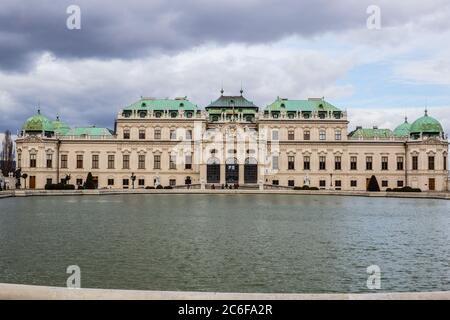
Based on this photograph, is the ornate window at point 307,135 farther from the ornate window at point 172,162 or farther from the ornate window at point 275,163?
the ornate window at point 172,162

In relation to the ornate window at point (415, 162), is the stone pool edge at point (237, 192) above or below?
below

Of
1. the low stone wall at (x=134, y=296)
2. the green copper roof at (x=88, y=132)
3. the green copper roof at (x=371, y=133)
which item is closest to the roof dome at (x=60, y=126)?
the green copper roof at (x=88, y=132)

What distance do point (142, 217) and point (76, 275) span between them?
801 inches

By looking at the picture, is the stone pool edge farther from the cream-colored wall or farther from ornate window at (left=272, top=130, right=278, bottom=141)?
ornate window at (left=272, top=130, right=278, bottom=141)

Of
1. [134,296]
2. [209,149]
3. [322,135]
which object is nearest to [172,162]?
[209,149]

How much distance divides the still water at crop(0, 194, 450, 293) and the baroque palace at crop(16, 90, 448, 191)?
59.2 metres

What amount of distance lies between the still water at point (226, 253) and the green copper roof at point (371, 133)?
63.5m

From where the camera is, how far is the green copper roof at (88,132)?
9812 centimetres

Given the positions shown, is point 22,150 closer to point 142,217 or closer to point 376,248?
point 142,217

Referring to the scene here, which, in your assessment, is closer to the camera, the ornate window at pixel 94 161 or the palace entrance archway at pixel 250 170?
the palace entrance archway at pixel 250 170

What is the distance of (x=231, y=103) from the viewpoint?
99125 mm

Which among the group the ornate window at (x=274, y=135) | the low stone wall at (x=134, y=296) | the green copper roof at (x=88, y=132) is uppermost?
the green copper roof at (x=88, y=132)

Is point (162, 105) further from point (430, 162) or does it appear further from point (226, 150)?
point (430, 162)
